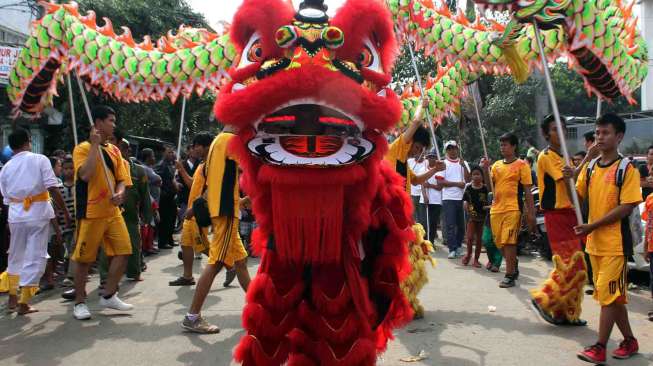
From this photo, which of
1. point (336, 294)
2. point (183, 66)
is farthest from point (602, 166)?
point (183, 66)

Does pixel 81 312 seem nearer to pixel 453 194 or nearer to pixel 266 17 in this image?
pixel 266 17

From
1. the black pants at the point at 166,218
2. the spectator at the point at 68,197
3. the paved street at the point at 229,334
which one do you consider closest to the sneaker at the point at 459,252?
the paved street at the point at 229,334

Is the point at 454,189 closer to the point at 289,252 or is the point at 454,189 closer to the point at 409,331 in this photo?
the point at 409,331

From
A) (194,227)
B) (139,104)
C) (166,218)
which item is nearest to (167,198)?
(166,218)

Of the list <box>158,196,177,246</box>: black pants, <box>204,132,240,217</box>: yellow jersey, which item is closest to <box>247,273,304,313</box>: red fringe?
<box>204,132,240,217</box>: yellow jersey

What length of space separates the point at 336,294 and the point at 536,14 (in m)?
2.93

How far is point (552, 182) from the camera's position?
208 inches

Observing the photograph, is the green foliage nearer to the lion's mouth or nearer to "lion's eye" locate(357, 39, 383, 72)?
"lion's eye" locate(357, 39, 383, 72)

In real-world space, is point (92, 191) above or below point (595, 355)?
above

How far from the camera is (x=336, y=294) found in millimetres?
2666

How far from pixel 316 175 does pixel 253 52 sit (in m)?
0.69

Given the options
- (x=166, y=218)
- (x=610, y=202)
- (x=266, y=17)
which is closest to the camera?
(x=266, y=17)

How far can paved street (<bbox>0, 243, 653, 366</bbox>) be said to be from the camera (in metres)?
4.12

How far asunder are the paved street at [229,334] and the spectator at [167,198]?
3.56 metres
